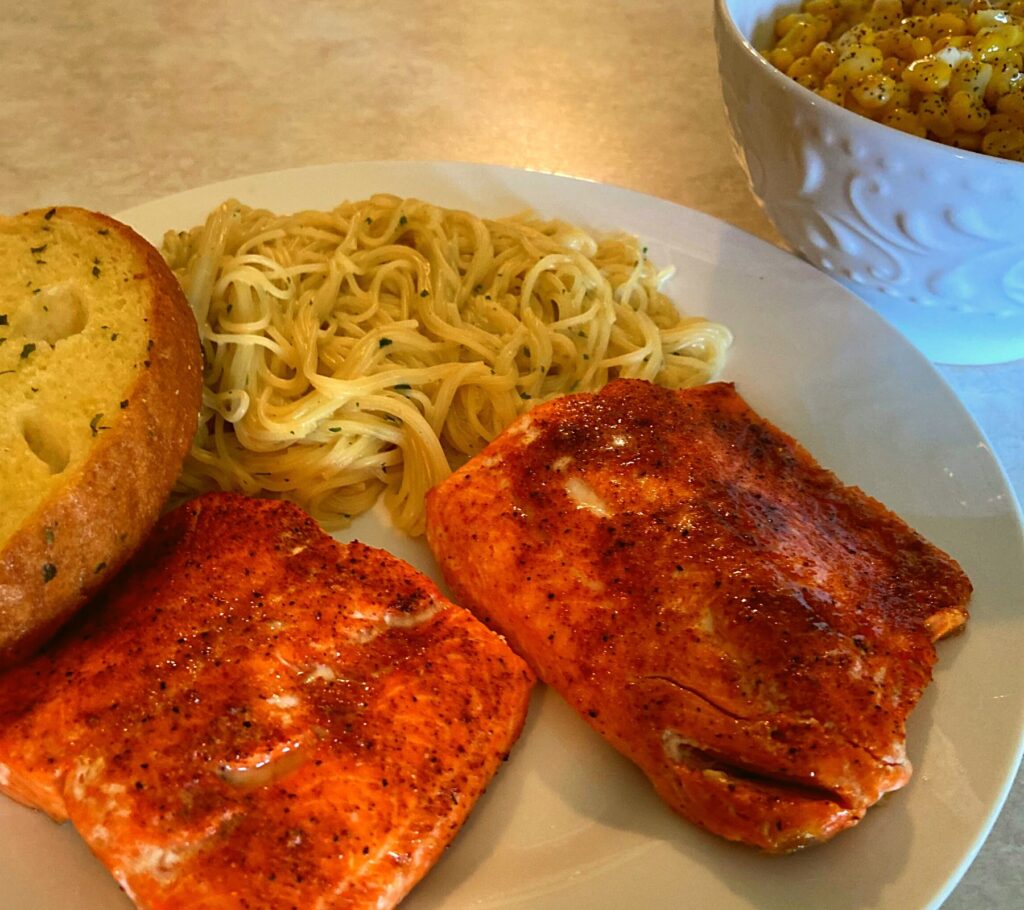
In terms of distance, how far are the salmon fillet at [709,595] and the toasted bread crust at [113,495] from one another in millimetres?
635

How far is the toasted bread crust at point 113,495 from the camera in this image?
1.75 m

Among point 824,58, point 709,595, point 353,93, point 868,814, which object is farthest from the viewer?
point 353,93

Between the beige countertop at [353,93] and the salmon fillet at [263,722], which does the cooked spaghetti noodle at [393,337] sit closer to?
the salmon fillet at [263,722]

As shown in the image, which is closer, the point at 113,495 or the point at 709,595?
the point at 709,595

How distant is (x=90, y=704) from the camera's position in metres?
1.67

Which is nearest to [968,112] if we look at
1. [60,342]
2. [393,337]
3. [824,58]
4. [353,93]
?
[824,58]

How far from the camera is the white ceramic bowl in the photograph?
6.63 ft

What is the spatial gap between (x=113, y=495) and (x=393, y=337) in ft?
3.10

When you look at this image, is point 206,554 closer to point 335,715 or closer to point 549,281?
point 335,715

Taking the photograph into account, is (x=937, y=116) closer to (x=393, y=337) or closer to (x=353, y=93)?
(x=393, y=337)

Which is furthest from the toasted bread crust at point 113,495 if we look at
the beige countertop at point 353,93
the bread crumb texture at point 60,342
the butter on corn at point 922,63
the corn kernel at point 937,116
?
the corn kernel at point 937,116

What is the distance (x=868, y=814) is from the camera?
63.4 inches

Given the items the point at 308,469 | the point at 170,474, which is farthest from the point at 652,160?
the point at 170,474

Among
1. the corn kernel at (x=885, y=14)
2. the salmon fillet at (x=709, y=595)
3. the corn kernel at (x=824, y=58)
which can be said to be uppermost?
the corn kernel at (x=885, y=14)
